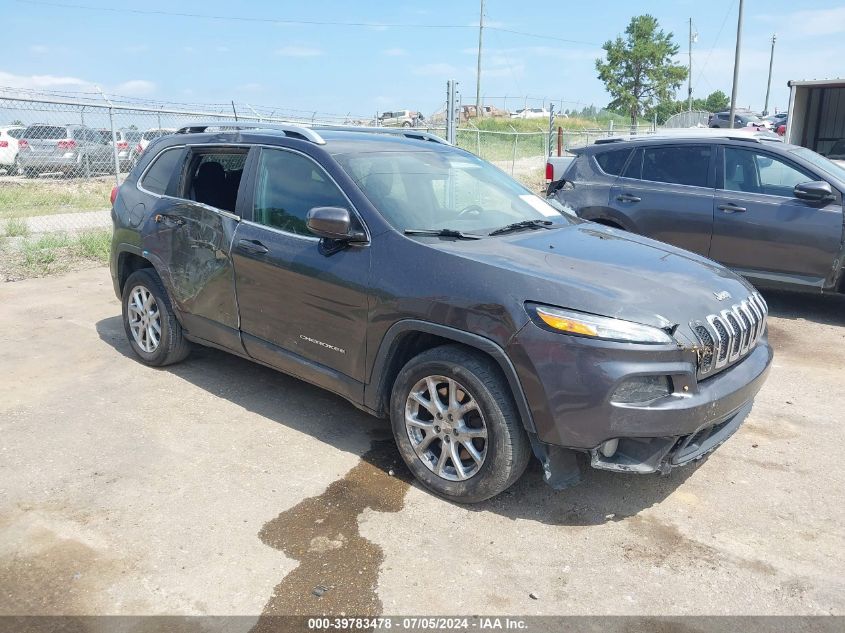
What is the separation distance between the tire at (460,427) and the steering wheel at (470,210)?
0.98 metres

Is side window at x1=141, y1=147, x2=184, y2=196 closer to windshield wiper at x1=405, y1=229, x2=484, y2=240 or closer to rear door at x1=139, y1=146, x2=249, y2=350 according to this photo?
rear door at x1=139, y1=146, x2=249, y2=350

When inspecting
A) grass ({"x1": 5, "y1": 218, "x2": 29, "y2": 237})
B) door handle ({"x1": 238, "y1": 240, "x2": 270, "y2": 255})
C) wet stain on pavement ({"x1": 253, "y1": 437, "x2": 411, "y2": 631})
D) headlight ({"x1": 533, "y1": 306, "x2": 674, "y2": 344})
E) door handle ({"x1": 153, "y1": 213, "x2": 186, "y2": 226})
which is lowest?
wet stain on pavement ({"x1": 253, "y1": 437, "x2": 411, "y2": 631})

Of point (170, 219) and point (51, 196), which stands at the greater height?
point (170, 219)

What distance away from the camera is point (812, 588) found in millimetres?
2957

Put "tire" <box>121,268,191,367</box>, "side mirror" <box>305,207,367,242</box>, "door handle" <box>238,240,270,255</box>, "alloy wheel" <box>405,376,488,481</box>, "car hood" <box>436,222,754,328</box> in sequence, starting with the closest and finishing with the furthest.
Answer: "car hood" <box>436,222,754,328</box> < "alloy wheel" <box>405,376,488,481</box> < "side mirror" <box>305,207,367,242</box> < "door handle" <box>238,240,270,255</box> < "tire" <box>121,268,191,367</box>

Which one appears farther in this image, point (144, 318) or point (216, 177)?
point (144, 318)

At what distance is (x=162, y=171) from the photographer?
5270 mm

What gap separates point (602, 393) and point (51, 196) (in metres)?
11.3

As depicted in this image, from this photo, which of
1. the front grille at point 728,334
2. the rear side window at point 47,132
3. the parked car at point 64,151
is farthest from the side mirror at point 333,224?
the rear side window at point 47,132

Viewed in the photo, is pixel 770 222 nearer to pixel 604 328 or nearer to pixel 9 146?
pixel 604 328

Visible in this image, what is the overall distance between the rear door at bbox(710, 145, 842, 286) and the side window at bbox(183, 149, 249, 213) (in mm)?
4753

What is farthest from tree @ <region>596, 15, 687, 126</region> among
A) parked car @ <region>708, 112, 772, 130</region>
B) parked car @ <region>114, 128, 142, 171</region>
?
parked car @ <region>114, 128, 142, 171</region>

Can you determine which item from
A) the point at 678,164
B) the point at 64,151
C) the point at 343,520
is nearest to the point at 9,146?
the point at 64,151

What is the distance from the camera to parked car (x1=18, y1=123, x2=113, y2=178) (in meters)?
12.1
